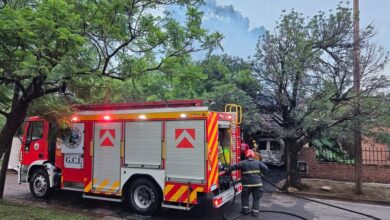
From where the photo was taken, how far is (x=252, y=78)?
36.0ft

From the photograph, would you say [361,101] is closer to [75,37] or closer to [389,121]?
[389,121]

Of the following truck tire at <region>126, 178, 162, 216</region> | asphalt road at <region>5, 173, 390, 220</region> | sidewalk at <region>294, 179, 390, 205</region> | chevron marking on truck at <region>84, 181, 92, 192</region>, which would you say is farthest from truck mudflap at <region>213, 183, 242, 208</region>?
chevron marking on truck at <region>84, 181, 92, 192</region>

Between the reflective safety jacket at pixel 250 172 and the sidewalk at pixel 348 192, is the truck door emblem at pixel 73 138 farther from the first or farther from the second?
the sidewalk at pixel 348 192

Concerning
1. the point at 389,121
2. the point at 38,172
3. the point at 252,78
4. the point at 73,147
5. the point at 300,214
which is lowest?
the point at 300,214

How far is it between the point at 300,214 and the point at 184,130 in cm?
360

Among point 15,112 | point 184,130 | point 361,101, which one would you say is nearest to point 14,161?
point 15,112

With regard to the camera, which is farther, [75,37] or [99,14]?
[99,14]

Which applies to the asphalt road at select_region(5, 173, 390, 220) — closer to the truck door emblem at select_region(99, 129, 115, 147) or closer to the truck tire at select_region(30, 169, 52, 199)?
the truck tire at select_region(30, 169, 52, 199)

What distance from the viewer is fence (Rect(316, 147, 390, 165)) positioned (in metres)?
12.6

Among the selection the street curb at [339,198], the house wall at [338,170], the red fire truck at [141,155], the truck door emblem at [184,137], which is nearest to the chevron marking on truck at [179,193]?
the red fire truck at [141,155]

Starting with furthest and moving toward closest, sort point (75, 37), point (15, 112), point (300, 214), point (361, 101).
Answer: point (361, 101), point (300, 214), point (15, 112), point (75, 37)

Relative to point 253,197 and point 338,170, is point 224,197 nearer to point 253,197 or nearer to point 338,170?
point 253,197

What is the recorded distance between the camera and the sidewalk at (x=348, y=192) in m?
9.84

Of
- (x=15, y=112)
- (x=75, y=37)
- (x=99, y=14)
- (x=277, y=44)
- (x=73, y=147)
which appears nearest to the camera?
(x=75, y=37)
